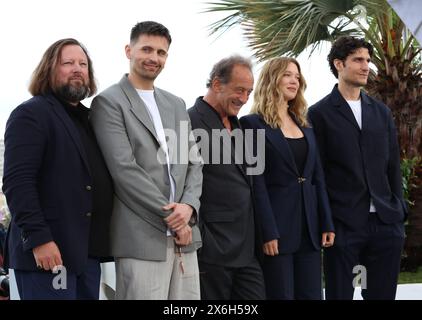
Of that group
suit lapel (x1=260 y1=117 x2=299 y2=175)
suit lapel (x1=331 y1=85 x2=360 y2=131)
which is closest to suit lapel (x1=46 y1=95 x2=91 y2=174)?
suit lapel (x1=260 y1=117 x2=299 y2=175)

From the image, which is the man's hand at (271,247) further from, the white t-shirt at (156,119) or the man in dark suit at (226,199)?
the white t-shirt at (156,119)

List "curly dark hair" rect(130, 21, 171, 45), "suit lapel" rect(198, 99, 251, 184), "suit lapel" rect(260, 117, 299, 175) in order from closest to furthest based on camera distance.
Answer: "curly dark hair" rect(130, 21, 171, 45) → "suit lapel" rect(198, 99, 251, 184) → "suit lapel" rect(260, 117, 299, 175)

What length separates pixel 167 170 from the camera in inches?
131

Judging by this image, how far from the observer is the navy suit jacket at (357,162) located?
3969mm

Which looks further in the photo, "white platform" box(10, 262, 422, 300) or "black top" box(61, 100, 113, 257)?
"white platform" box(10, 262, 422, 300)

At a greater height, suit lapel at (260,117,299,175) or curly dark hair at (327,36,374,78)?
curly dark hair at (327,36,374,78)

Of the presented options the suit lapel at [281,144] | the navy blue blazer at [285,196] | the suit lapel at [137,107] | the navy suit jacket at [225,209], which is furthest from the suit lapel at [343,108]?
the suit lapel at [137,107]

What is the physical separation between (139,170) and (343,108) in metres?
1.51

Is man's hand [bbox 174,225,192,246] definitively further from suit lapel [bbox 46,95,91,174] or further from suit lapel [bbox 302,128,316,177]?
suit lapel [bbox 302,128,316,177]

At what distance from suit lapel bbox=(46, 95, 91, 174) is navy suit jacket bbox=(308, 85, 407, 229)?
1.59 metres

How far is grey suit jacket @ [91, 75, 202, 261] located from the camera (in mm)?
3176

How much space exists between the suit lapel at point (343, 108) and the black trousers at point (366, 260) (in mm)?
571
